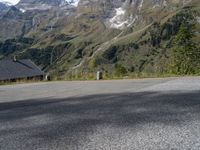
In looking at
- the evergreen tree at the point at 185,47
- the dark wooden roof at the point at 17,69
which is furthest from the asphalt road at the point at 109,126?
the dark wooden roof at the point at 17,69

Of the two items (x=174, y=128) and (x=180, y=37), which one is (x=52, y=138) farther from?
(x=180, y=37)

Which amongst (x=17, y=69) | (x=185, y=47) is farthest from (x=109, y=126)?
(x=17, y=69)

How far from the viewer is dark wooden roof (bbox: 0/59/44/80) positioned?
92750 mm

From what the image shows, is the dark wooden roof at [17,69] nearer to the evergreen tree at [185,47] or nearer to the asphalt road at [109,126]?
the evergreen tree at [185,47]

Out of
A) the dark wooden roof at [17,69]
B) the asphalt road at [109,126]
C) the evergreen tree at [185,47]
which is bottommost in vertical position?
the dark wooden roof at [17,69]

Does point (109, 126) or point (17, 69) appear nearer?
point (109, 126)

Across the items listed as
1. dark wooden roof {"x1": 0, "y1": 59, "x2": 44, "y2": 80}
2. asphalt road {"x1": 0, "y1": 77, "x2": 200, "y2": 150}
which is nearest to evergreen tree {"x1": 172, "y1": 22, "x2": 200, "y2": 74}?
asphalt road {"x1": 0, "y1": 77, "x2": 200, "y2": 150}

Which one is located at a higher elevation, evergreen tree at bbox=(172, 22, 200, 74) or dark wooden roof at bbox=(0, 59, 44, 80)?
evergreen tree at bbox=(172, 22, 200, 74)

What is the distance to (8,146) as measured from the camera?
7.26 meters

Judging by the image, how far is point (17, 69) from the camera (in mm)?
96688

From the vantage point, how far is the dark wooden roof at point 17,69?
9275cm

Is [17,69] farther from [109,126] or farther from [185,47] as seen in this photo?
[109,126]

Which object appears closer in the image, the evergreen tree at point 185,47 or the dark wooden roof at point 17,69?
the evergreen tree at point 185,47

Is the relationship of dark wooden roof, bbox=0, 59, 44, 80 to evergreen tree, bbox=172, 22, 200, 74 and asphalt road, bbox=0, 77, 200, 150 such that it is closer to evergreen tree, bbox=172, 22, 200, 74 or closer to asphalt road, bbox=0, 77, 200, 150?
evergreen tree, bbox=172, 22, 200, 74
